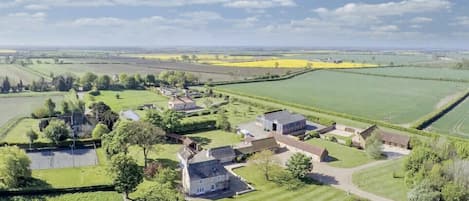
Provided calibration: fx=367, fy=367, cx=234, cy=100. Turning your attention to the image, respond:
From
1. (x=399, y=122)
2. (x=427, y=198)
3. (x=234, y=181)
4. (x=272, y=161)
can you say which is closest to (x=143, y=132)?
(x=234, y=181)

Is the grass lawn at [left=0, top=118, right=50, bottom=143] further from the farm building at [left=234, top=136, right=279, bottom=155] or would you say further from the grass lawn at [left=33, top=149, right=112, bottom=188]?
the farm building at [left=234, top=136, right=279, bottom=155]

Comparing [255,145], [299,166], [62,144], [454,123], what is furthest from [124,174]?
[454,123]

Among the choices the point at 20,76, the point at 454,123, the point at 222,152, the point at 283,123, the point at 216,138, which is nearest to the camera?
the point at 222,152

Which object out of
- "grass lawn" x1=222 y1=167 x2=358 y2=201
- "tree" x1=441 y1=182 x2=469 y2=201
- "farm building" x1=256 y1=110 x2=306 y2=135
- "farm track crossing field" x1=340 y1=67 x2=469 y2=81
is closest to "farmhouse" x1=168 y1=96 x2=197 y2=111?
"farm building" x1=256 y1=110 x2=306 y2=135

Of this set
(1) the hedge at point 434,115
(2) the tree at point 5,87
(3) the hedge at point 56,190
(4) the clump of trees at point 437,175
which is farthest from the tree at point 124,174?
(2) the tree at point 5,87

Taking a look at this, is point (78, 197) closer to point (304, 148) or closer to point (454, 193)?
point (304, 148)
